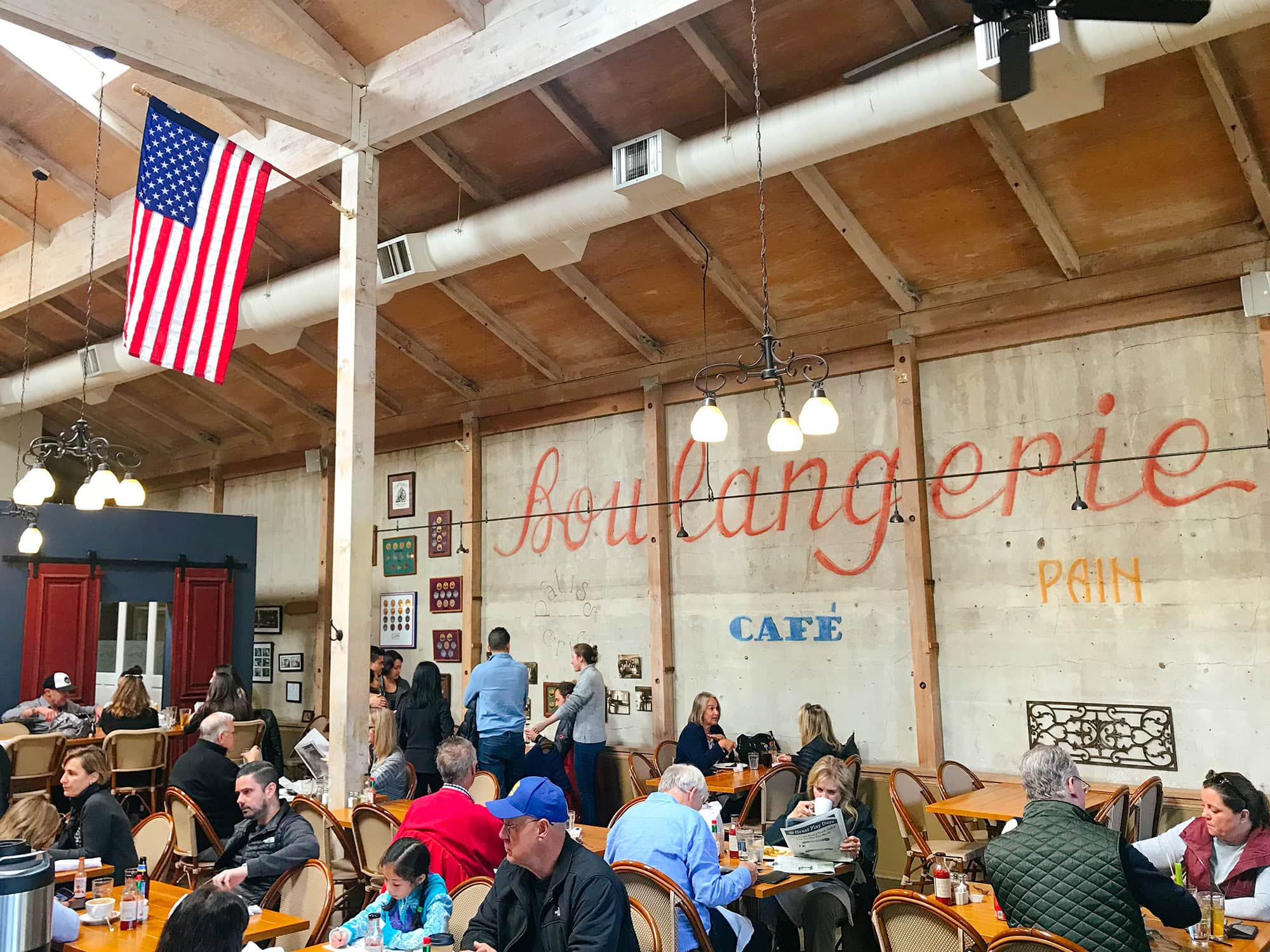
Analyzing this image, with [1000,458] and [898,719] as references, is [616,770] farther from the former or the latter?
[1000,458]

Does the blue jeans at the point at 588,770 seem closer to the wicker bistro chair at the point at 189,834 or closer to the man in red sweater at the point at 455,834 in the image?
the wicker bistro chair at the point at 189,834

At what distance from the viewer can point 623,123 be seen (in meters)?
7.05

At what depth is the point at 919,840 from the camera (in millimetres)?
6371

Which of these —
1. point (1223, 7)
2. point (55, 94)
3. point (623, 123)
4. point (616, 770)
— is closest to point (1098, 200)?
point (1223, 7)

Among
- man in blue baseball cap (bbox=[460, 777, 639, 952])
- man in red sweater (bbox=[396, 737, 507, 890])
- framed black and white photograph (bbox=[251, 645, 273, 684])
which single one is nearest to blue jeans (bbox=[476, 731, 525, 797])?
man in red sweater (bbox=[396, 737, 507, 890])

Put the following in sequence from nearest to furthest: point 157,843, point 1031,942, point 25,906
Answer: point 25,906 < point 1031,942 < point 157,843

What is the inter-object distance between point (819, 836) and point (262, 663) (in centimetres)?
994

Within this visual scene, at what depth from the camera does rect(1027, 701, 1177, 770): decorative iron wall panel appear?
6.64 meters

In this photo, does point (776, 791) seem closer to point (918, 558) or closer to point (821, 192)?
point (918, 558)

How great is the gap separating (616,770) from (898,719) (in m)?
2.84

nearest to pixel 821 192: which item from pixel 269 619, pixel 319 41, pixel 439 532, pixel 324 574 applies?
pixel 319 41

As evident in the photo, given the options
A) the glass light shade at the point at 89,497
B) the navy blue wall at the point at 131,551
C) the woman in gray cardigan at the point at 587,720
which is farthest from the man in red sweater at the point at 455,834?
the navy blue wall at the point at 131,551

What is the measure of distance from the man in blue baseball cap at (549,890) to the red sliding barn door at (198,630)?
32.5 feet

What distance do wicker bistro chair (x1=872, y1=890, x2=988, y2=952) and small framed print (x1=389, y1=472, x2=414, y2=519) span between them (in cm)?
845
